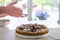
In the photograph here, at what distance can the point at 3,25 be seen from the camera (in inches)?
68.9

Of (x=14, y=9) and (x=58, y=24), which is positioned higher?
(x=14, y=9)

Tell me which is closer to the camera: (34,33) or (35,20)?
(34,33)

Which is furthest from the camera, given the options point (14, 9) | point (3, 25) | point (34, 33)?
point (14, 9)

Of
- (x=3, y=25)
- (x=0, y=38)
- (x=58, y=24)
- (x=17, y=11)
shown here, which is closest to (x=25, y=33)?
(x=0, y=38)

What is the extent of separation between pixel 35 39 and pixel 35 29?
11 cm

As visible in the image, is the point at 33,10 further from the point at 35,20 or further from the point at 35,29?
the point at 35,29

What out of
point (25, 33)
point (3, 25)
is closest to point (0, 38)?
point (25, 33)

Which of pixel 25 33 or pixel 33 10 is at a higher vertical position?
pixel 33 10

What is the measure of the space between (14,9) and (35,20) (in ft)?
1.18

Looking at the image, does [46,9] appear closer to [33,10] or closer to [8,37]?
[33,10]

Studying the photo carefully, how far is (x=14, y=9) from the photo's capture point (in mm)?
2129

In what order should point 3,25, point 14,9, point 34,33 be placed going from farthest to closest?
point 14,9
point 3,25
point 34,33

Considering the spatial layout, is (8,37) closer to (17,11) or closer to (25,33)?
(25,33)

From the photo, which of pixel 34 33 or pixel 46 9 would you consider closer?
pixel 34 33
